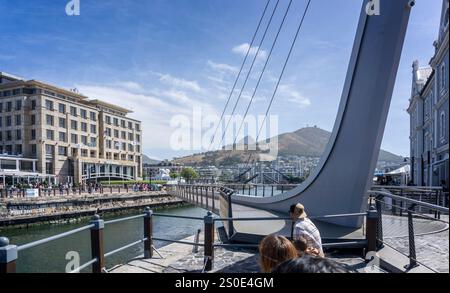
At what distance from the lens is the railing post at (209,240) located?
21.0 feet

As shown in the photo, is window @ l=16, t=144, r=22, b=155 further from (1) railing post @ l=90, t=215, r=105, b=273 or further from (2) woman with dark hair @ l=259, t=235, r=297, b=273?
(2) woman with dark hair @ l=259, t=235, r=297, b=273

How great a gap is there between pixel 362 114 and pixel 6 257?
783 cm

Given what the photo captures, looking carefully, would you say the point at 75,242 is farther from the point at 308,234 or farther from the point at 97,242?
the point at 308,234

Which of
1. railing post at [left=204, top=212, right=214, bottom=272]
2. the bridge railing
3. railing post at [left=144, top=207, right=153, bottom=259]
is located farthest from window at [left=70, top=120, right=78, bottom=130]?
the bridge railing

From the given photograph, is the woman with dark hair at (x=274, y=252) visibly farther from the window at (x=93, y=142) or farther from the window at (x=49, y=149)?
the window at (x=93, y=142)

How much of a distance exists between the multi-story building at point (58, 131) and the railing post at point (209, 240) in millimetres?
58015

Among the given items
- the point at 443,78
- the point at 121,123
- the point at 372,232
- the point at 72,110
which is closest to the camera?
the point at 372,232

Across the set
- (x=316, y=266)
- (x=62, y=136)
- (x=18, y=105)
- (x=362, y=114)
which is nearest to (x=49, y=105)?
(x=18, y=105)

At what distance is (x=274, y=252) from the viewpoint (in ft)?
7.54

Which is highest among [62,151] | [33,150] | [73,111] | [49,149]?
[73,111]

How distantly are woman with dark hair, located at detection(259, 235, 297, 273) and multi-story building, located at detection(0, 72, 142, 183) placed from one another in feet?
203
